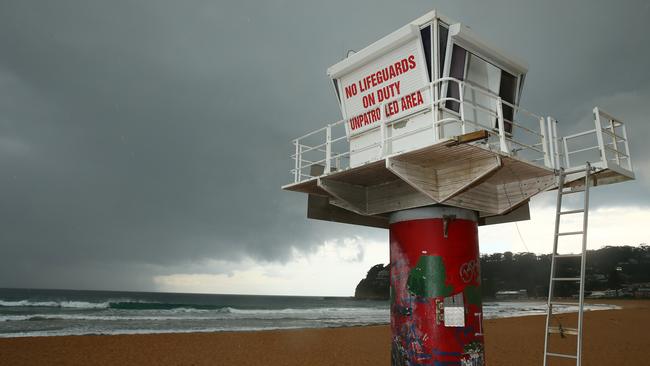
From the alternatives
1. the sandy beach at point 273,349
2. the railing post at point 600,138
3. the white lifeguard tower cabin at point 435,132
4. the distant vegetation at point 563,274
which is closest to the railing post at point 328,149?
the white lifeguard tower cabin at point 435,132

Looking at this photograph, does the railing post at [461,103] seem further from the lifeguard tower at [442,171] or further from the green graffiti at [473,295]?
the green graffiti at [473,295]

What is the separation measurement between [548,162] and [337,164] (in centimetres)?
455

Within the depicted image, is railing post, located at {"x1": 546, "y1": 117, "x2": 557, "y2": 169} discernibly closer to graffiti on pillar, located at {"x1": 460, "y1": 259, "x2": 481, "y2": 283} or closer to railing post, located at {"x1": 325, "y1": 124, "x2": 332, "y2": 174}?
graffiti on pillar, located at {"x1": 460, "y1": 259, "x2": 481, "y2": 283}

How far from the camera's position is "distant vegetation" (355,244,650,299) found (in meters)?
109

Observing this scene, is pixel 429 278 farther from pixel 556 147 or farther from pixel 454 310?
pixel 556 147

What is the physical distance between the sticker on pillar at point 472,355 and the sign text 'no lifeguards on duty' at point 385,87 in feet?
16.0

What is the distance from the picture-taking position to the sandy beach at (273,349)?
18.7 m

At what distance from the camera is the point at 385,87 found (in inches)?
394

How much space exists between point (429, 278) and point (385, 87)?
4316mm

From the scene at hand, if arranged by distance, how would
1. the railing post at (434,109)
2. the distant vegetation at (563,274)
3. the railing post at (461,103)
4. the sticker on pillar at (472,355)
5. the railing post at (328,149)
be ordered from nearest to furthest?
the railing post at (434,109)
the railing post at (461,103)
the sticker on pillar at (472,355)
the railing post at (328,149)
the distant vegetation at (563,274)

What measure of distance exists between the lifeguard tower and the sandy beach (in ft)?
36.0

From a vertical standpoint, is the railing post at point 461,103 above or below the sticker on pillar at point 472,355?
above

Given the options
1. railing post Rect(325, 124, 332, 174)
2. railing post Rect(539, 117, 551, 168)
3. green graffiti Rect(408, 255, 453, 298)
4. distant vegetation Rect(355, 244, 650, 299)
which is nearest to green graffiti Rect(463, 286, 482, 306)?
green graffiti Rect(408, 255, 453, 298)

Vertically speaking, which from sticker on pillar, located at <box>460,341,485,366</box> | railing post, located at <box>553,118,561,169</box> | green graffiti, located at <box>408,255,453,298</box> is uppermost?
railing post, located at <box>553,118,561,169</box>
